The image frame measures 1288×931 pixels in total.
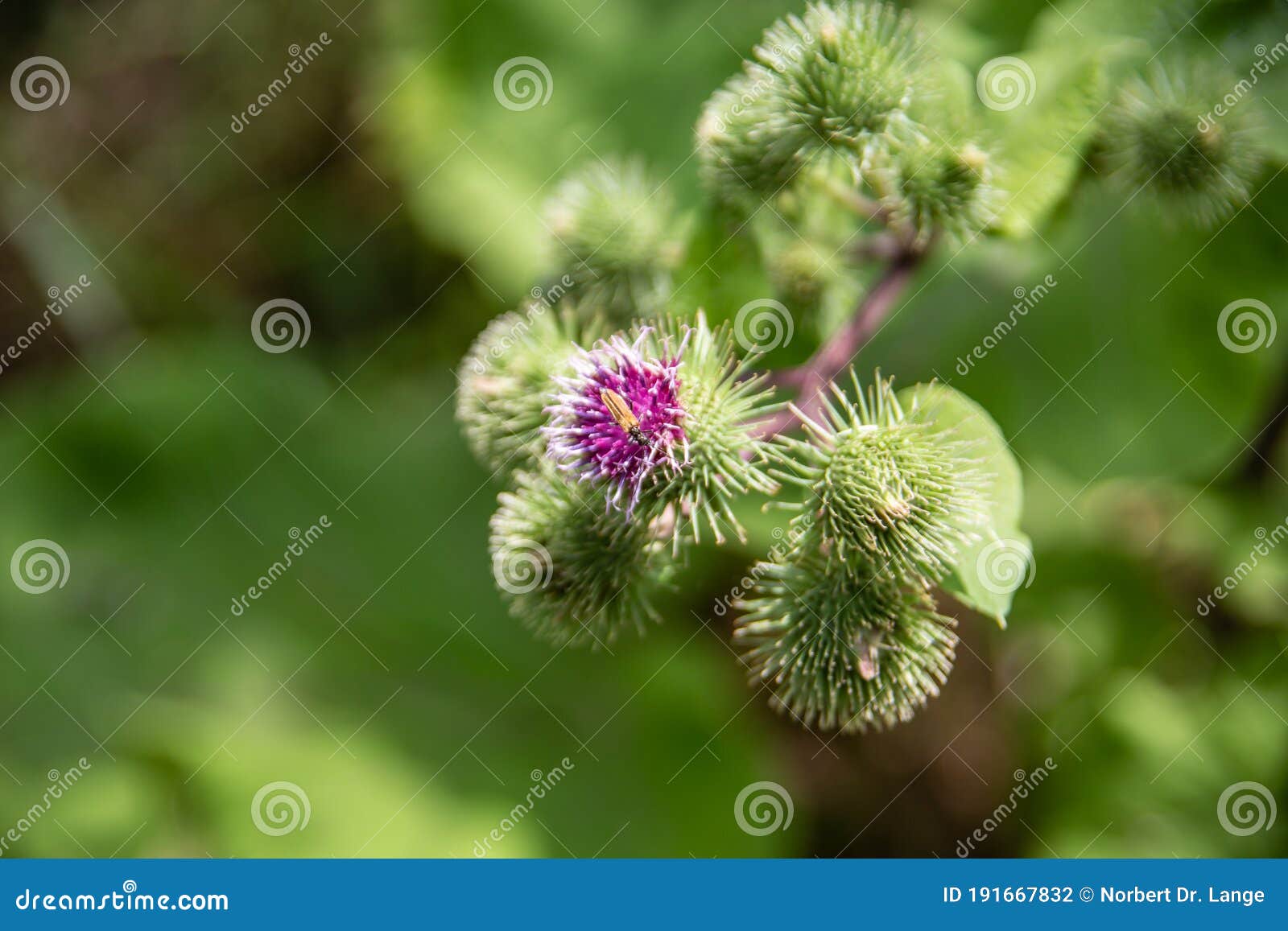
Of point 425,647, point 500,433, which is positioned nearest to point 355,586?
point 425,647

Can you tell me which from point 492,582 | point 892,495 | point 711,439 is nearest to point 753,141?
point 711,439

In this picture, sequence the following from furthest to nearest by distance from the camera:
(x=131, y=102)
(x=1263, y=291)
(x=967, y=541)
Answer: (x=131, y=102) < (x=1263, y=291) < (x=967, y=541)

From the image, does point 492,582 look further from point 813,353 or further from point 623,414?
point 623,414

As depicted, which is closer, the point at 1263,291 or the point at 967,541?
the point at 967,541

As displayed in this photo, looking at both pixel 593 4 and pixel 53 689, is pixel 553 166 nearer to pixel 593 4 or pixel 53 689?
pixel 593 4

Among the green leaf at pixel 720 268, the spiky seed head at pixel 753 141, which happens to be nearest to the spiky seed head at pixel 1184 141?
the spiky seed head at pixel 753 141

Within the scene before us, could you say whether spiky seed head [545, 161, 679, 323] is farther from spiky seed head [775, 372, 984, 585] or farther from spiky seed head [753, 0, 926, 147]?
spiky seed head [775, 372, 984, 585]
